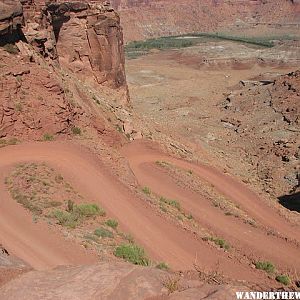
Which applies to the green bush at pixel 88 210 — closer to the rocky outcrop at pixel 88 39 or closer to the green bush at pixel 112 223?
the green bush at pixel 112 223

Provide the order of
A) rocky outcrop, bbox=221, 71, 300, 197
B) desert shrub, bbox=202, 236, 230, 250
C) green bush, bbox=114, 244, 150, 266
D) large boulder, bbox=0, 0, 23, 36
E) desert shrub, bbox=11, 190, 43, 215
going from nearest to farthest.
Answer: green bush, bbox=114, 244, 150, 266, desert shrub, bbox=11, 190, 43, 215, desert shrub, bbox=202, 236, 230, 250, large boulder, bbox=0, 0, 23, 36, rocky outcrop, bbox=221, 71, 300, 197

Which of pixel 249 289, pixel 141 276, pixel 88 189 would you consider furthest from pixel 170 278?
pixel 88 189

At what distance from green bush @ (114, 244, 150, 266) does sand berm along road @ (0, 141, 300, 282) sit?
28.5 inches

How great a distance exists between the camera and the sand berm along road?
11461mm

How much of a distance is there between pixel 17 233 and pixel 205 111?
39.8 meters

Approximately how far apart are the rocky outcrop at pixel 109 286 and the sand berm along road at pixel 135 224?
2.35 m

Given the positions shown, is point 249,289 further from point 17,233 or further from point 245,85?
point 245,85

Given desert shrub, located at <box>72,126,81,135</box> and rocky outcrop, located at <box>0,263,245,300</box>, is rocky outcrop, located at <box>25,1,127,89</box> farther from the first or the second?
rocky outcrop, located at <box>0,263,245,300</box>

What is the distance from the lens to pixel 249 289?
23.8ft

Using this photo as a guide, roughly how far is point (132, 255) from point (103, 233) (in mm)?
1391

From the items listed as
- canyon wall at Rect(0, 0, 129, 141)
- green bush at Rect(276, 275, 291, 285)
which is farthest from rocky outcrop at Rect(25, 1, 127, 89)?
green bush at Rect(276, 275, 291, 285)

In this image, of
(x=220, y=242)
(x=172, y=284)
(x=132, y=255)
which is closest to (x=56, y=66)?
(x=220, y=242)

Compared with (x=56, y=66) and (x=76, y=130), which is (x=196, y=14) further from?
(x=76, y=130)

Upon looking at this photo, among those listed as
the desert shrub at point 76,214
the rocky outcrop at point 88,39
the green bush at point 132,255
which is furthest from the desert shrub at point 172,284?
the rocky outcrop at point 88,39
